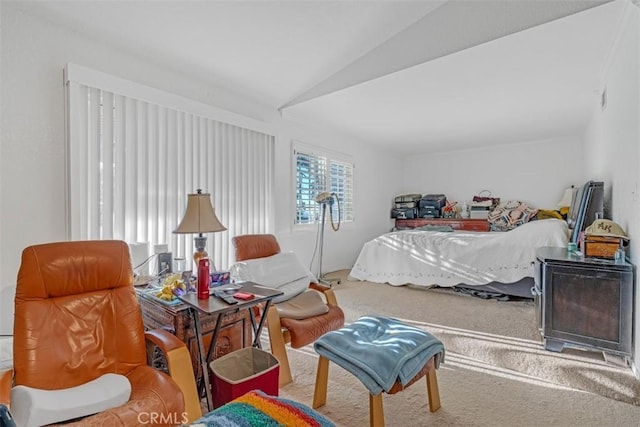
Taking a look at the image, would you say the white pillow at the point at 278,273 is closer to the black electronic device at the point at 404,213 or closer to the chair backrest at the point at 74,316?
the chair backrest at the point at 74,316

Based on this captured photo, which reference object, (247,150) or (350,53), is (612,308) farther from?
(247,150)

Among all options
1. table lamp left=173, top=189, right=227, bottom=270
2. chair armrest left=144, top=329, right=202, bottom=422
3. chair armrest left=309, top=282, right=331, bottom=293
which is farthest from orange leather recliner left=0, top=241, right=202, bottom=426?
chair armrest left=309, top=282, right=331, bottom=293

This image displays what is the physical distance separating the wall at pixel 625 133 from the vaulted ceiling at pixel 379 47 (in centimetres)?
13

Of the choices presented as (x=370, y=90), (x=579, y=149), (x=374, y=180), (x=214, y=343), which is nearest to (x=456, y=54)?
(x=370, y=90)

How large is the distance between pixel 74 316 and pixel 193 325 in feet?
1.86

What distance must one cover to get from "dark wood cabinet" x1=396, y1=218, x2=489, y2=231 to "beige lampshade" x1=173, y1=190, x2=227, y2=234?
5.19 metres

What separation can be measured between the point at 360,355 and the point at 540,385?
1.37 m

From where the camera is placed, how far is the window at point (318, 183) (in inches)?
183

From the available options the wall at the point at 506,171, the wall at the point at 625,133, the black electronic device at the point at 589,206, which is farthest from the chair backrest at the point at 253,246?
the wall at the point at 506,171

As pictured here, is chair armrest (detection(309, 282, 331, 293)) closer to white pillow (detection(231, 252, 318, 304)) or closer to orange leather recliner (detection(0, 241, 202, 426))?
white pillow (detection(231, 252, 318, 304))

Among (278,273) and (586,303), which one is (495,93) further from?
(278,273)

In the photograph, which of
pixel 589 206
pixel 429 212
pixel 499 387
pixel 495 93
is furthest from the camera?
pixel 429 212

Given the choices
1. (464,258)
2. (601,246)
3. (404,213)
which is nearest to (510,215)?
(404,213)

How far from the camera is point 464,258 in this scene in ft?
13.4
